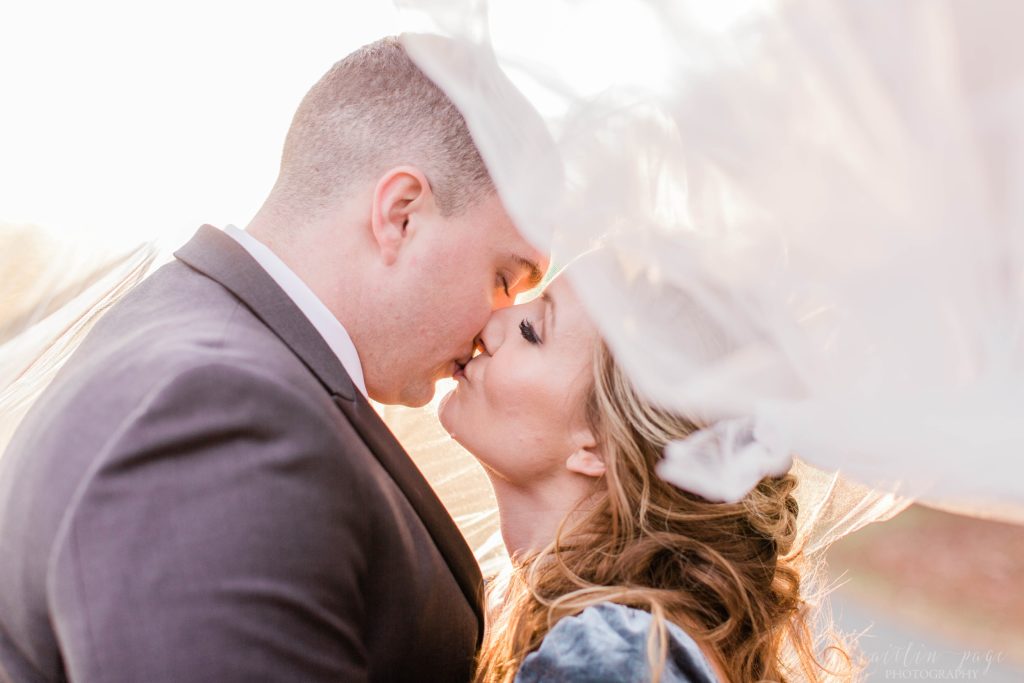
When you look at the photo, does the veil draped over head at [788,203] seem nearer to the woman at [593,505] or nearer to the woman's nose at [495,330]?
the woman at [593,505]

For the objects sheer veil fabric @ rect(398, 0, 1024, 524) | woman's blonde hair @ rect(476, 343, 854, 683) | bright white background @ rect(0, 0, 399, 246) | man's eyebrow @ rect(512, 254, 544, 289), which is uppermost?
bright white background @ rect(0, 0, 399, 246)

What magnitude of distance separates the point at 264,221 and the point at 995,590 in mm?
9477

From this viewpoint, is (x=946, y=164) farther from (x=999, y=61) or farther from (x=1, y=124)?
(x=1, y=124)

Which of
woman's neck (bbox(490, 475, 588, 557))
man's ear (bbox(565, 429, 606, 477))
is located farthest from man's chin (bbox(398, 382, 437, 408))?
man's ear (bbox(565, 429, 606, 477))

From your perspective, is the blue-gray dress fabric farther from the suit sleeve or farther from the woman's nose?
the woman's nose

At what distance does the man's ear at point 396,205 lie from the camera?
6.93 ft

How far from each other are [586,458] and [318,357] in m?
0.78

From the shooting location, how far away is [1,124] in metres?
2.49

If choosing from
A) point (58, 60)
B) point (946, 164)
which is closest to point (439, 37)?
point (946, 164)

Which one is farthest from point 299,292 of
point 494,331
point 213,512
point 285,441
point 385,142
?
point 213,512

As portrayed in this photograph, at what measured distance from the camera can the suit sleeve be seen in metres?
1.36

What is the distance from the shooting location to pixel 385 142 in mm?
2195

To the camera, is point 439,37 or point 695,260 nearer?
point 695,260

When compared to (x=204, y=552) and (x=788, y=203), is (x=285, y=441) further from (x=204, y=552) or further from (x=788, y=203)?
(x=788, y=203)
